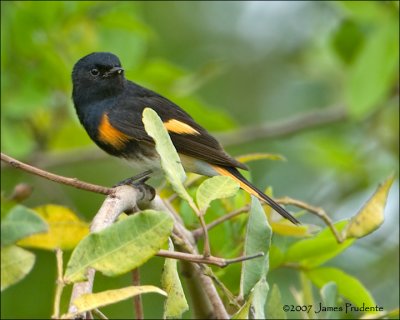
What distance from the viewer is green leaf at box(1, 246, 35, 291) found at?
105 inches

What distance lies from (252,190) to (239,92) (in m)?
4.21

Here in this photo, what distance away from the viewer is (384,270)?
519cm

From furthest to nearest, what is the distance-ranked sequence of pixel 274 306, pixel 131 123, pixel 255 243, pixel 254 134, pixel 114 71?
pixel 254 134, pixel 114 71, pixel 131 123, pixel 274 306, pixel 255 243

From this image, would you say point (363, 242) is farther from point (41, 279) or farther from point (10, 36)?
point (10, 36)

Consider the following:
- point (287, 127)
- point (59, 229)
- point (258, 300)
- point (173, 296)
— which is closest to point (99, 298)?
point (173, 296)

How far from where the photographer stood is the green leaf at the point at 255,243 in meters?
2.29

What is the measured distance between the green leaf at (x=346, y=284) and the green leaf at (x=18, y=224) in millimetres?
926

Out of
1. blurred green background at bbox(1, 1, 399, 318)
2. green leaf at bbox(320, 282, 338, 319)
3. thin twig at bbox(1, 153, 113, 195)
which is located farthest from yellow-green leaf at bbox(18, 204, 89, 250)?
blurred green background at bbox(1, 1, 399, 318)

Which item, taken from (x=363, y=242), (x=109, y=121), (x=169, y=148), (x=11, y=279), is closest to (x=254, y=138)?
(x=363, y=242)

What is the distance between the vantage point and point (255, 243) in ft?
7.55

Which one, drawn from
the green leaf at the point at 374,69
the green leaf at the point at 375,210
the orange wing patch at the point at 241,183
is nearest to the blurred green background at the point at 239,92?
the green leaf at the point at 374,69

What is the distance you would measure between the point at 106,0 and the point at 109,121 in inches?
40.6

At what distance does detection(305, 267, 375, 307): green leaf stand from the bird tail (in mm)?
202

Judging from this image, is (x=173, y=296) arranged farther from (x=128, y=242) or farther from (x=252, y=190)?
(x=252, y=190)
